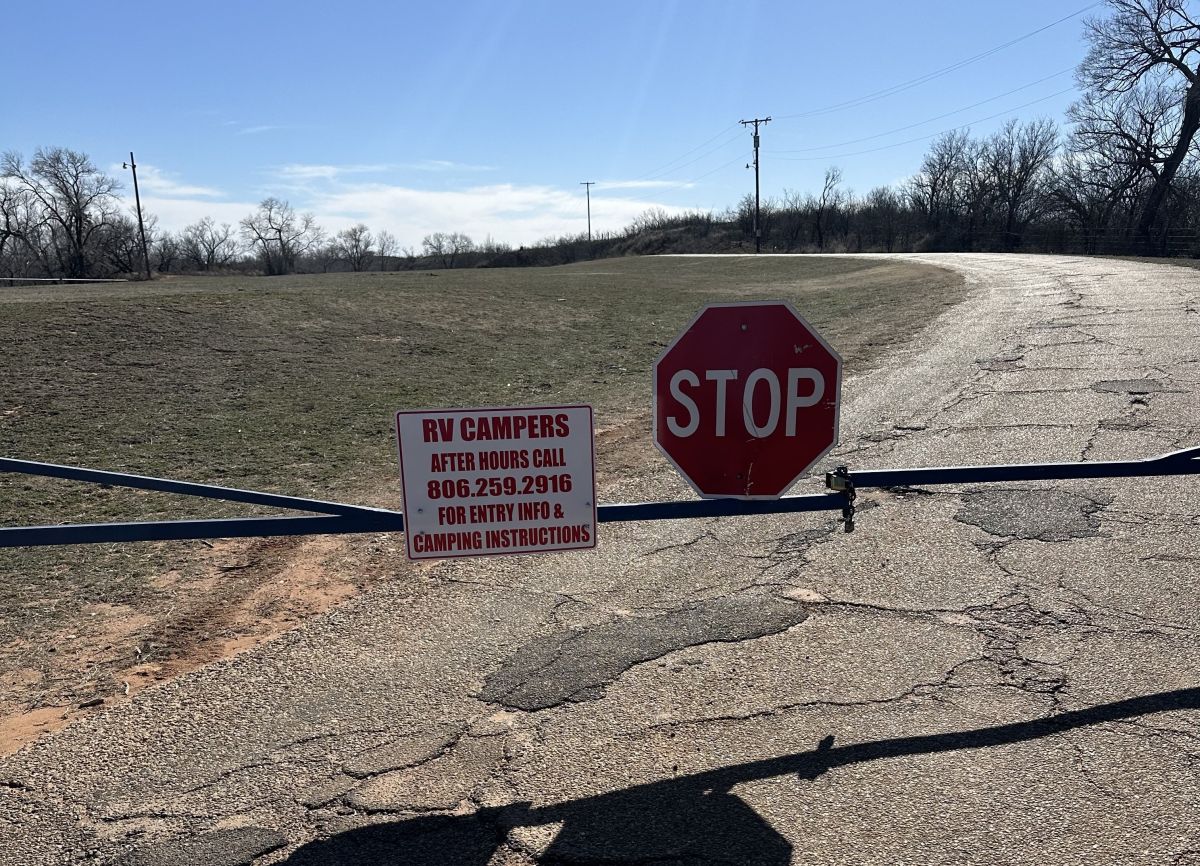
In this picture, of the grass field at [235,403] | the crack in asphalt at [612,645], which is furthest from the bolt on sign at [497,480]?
the grass field at [235,403]

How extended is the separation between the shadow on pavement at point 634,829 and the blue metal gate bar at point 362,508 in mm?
910

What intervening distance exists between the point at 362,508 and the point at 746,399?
1.51m

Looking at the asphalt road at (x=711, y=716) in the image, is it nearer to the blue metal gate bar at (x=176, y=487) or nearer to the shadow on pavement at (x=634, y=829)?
the shadow on pavement at (x=634, y=829)

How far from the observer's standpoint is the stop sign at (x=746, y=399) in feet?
10.6

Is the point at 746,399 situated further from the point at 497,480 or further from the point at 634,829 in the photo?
the point at 634,829

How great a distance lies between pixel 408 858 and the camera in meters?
2.65

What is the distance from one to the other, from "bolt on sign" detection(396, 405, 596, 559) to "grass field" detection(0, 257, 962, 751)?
1.72 metres

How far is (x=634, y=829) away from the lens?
2748 millimetres

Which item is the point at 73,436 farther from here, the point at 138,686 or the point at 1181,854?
the point at 1181,854

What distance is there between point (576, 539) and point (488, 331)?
48.0 ft

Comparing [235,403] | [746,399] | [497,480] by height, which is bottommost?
A: [235,403]

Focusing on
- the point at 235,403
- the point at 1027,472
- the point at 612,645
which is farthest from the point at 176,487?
the point at 235,403

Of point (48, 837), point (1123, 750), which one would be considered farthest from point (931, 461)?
point (48, 837)

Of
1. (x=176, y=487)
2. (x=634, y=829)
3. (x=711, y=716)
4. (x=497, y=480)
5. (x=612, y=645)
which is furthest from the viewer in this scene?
(x=612, y=645)
